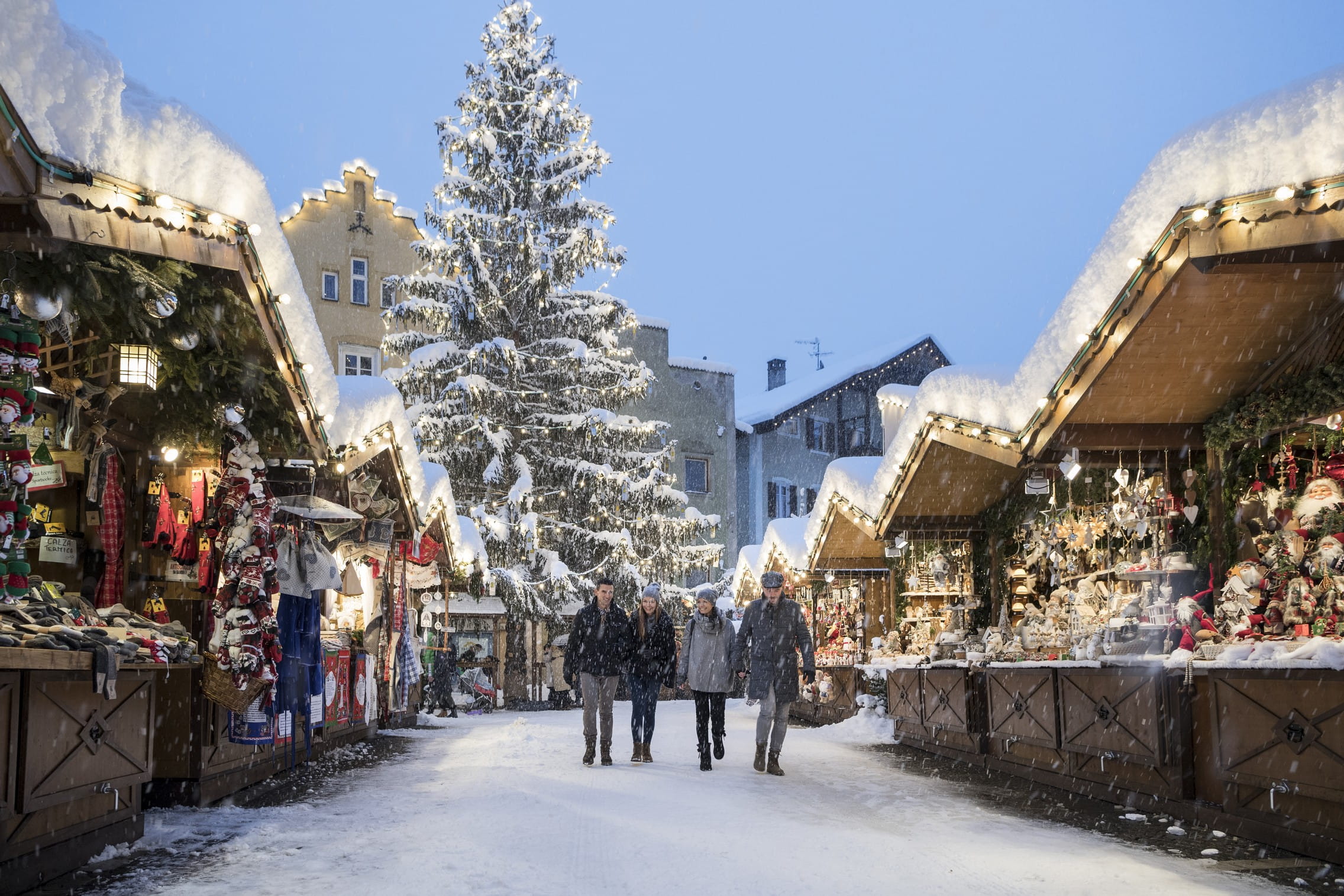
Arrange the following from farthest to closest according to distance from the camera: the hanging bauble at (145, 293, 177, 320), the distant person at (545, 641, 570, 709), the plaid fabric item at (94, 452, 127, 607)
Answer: the distant person at (545, 641, 570, 709) < the plaid fabric item at (94, 452, 127, 607) < the hanging bauble at (145, 293, 177, 320)

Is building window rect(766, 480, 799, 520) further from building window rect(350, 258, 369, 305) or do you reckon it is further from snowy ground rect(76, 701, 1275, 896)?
snowy ground rect(76, 701, 1275, 896)

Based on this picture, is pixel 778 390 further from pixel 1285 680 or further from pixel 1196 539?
pixel 1285 680

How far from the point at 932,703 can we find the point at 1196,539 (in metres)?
4.43

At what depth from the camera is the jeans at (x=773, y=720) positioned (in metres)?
11.8

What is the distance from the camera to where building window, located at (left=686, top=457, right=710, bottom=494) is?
1646 inches

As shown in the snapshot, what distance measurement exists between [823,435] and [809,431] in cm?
52

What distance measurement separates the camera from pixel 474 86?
3372cm

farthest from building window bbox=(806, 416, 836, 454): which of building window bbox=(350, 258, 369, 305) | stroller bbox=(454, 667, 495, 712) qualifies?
stroller bbox=(454, 667, 495, 712)

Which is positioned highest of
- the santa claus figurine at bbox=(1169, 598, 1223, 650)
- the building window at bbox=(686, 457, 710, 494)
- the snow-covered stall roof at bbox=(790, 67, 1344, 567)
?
the building window at bbox=(686, 457, 710, 494)

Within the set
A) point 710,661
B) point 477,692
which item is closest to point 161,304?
point 710,661

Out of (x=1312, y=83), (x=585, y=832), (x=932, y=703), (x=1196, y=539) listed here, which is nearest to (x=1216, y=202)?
(x=1312, y=83)

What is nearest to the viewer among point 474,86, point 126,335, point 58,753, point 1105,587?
point 58,753

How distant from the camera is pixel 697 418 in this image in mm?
41906

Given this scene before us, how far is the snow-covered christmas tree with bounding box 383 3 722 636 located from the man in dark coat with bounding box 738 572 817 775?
17275mm
